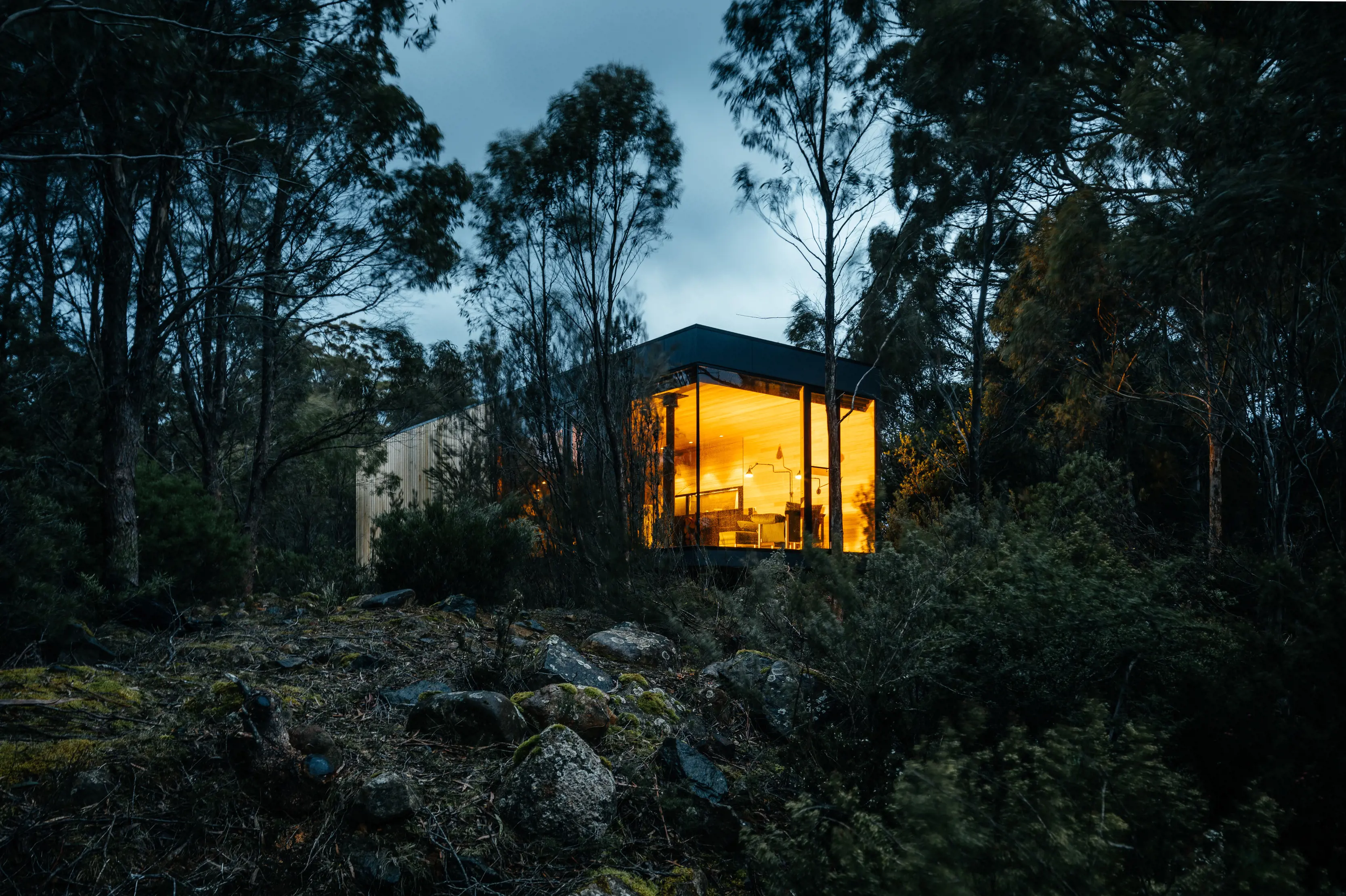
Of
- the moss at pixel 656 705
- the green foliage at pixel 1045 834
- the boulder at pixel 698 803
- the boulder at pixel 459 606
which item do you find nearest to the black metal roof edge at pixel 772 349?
the boulder at pixel 459 606

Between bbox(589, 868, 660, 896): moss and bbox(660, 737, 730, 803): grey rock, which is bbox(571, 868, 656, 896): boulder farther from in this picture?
bbox(660, 737, 730, 803): grey rock

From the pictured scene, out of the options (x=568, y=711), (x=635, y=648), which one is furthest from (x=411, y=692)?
(x=635, y=648)

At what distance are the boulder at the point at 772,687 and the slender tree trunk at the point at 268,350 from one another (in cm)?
709

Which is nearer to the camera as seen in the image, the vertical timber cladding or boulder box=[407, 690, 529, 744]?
boulder box=[407, 690, 529, 744]

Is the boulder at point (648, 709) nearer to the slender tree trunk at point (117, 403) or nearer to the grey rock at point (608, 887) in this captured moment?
the grey rock at point (608, 887)

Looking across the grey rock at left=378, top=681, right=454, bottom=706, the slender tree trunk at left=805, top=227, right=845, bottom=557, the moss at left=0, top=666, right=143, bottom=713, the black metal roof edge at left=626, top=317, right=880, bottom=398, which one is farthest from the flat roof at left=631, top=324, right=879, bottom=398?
the moss at left=0, top=666, right=143, bottom=713

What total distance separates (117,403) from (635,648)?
460 centimetres

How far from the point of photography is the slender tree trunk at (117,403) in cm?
574

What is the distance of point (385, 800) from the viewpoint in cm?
216

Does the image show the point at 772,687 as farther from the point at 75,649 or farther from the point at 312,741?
the point at 75,649

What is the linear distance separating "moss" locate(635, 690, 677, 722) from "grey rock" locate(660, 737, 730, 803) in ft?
1.80

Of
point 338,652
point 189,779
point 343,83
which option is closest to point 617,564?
point 338,652

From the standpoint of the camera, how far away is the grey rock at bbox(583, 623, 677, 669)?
4312mm

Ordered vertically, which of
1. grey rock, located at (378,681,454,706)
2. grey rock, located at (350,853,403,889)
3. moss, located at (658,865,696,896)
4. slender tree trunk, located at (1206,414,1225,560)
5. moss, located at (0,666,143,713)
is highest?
slender tree trunk, located at (1206,414,1225,560)
